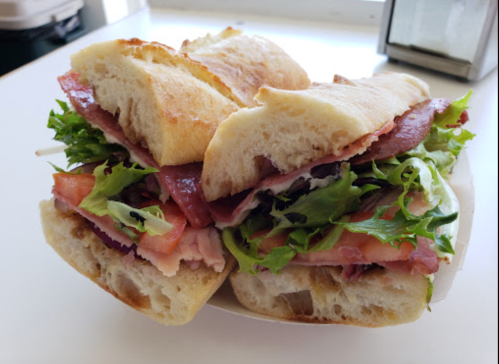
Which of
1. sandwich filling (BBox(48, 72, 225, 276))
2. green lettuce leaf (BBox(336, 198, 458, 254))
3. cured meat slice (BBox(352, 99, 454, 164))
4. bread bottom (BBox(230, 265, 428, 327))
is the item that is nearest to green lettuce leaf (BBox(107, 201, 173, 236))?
sandwich filling (BBox(48, 72, 225, 276))

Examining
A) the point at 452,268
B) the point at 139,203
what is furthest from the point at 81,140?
the point at 452,268

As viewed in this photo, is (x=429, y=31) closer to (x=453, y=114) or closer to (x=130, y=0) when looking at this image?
(x=453, y=114)

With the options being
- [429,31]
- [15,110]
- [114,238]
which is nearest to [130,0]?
[15,110]

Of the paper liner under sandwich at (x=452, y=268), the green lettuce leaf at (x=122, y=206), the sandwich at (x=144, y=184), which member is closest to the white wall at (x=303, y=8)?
the paper liner under sandwich at (x=452, y=268)

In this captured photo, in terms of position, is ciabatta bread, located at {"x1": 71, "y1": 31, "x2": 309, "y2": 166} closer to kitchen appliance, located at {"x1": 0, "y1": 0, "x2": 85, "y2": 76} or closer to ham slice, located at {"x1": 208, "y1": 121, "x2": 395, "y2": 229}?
ham slice, located at {"x1": 208, "y1": 121, "x2": 395, "y2": 229}

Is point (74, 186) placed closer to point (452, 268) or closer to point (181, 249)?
point (181, 249)
